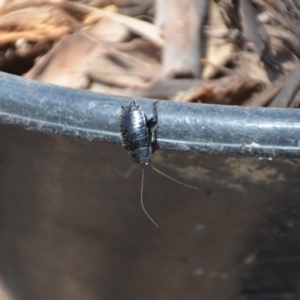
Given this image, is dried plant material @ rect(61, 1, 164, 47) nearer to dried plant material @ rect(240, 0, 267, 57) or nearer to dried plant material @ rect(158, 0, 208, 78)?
dried plant material @ rect(158, 0, 208, 78)

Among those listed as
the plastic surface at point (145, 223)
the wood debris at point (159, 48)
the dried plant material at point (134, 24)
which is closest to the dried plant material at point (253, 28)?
the wood debris at point (159, 48)

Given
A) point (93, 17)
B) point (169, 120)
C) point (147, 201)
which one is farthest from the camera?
point (93, 17)

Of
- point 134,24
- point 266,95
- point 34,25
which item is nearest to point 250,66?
point 266,95

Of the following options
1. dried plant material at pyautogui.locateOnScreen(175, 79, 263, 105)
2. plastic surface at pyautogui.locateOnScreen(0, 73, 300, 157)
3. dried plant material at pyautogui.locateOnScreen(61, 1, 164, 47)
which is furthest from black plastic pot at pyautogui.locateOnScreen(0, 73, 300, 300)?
dried plant material at pyautogui.locateOnScreen(61, 1, 164, 47)

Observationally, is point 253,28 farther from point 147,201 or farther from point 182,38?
point 147,201

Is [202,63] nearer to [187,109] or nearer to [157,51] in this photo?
[157,51]

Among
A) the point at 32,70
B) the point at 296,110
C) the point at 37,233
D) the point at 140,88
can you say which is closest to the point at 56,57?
the point at 32,70
